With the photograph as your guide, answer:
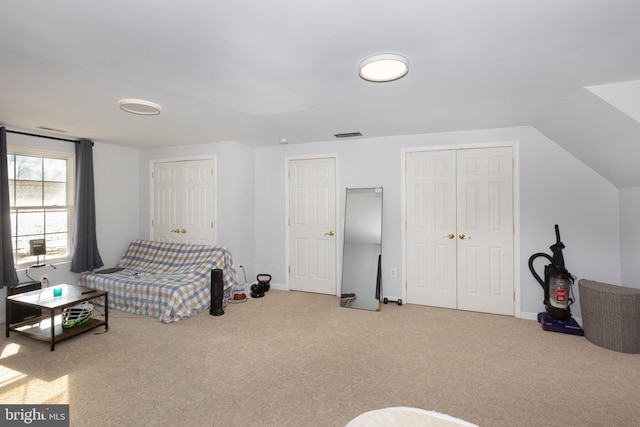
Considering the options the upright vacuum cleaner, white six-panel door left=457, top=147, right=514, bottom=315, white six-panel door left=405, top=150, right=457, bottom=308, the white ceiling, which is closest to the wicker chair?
the upright vacuum cleaner

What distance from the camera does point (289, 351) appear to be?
110 inches

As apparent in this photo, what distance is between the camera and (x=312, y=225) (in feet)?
15.2

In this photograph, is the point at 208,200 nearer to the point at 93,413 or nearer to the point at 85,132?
the point at 85,132

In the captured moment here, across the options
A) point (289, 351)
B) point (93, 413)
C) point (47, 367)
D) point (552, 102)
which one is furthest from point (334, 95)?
point (47, 367)

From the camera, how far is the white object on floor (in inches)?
38.4

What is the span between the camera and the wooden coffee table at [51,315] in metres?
2.87

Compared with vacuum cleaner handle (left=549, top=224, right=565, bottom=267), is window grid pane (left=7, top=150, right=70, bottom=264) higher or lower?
higher

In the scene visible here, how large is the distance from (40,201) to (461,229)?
5602mm

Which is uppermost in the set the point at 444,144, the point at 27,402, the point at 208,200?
the point at 444,144

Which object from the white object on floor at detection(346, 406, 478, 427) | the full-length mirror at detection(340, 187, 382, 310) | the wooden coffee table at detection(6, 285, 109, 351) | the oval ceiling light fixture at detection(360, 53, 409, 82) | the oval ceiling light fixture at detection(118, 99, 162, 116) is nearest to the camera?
the white object on floor at detection(346, 406, 478, 427)

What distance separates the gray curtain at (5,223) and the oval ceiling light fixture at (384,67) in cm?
413

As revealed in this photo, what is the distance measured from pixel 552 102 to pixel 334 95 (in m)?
2.01

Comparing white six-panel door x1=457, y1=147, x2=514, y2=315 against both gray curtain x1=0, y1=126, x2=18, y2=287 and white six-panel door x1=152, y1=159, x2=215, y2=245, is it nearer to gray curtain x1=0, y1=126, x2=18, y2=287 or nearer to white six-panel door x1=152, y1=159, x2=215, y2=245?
white six-panel door x1=152, y1=159, x2=215, y2=245

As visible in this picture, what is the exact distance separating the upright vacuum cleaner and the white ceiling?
1.05m
